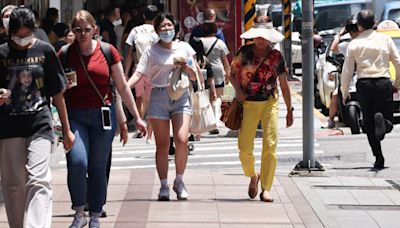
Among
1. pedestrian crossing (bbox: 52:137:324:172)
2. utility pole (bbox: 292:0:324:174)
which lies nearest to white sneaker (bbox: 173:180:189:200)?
utility pole (bbox: 292:0:324:174)

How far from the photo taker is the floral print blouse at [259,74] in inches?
428

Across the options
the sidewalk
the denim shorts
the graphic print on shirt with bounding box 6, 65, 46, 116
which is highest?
the graphic print on shirt with bounding box 6, 65, 46, 116

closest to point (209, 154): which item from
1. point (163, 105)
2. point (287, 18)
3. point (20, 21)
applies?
point (163, 105)

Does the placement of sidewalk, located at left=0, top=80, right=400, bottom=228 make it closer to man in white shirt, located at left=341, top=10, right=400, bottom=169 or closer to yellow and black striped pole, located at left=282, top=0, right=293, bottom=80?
man in white shirt, located at left=341, top=10, right=400, bottom=169

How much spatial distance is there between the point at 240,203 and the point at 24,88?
3.35 metres

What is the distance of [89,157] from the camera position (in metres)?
9.20

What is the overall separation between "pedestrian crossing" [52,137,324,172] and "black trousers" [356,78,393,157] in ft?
3.92

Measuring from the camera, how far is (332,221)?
383 inches

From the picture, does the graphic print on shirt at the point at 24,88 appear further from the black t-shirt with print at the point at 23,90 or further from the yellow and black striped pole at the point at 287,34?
the yellow and black striped pole at the point at 287,34

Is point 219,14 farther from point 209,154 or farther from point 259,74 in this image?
point 259,74

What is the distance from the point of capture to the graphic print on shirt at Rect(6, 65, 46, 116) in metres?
8.00

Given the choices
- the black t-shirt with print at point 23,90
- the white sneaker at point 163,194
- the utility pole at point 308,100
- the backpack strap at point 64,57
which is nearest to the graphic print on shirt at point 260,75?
the white sneaker at point 163,194

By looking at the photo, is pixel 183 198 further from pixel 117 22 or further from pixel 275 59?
pixel 117 22

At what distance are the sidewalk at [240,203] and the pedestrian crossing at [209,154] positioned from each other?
46.1 inches
